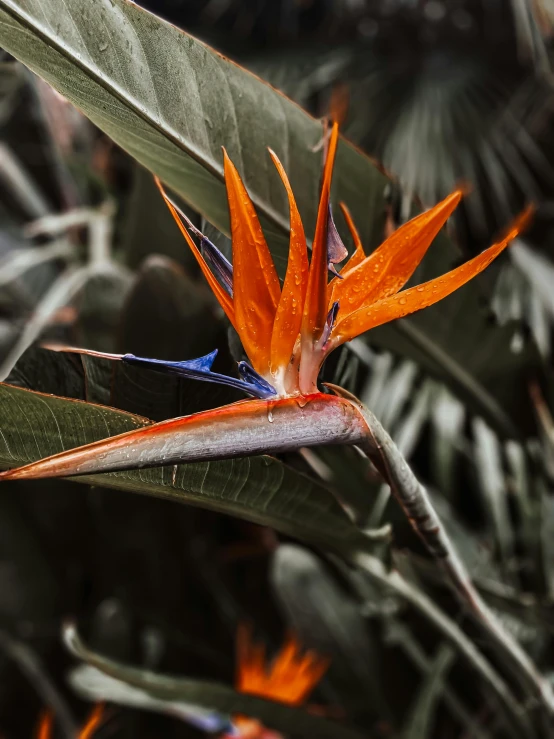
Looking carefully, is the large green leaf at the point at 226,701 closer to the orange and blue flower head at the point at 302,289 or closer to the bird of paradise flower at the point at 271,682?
the bird of paradise flower at the point at 271,682

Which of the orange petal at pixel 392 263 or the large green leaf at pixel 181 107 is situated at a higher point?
the large green leaf at pixel 181 107

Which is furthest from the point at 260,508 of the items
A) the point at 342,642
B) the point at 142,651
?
the point at 142,651

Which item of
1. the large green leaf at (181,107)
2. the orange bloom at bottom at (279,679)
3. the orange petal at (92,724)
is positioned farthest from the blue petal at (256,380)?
the orange bloom at bottom at (279,679)

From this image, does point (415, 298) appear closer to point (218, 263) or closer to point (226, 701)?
point (218, 263)

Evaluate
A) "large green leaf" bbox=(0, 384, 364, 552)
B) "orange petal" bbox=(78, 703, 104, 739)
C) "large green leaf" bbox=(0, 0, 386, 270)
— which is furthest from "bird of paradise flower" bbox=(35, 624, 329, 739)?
"large green leaf" bbox=(0, 0, 386, 270)

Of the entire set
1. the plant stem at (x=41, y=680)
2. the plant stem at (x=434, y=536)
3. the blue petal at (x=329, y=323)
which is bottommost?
the plant stem at (x=41, y=680)

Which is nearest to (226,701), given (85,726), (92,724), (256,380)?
(92,724)

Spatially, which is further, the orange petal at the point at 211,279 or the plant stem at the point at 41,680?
the plant stem at the point at 41,680
